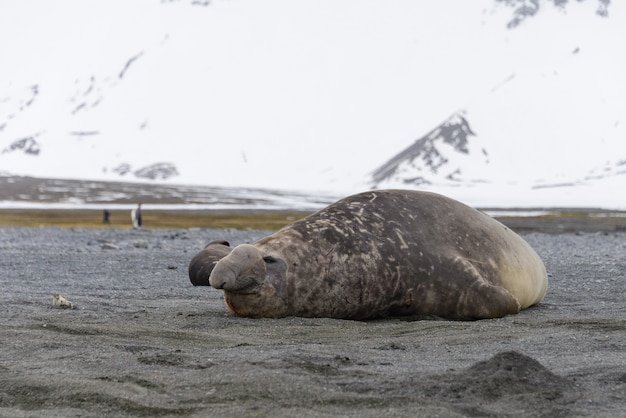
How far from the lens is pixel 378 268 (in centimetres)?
797

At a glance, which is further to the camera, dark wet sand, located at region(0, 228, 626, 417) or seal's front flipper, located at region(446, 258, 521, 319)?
seal's front flipper, located at region(446, 258, 521, 319)

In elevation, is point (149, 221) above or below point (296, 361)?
below

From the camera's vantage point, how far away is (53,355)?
5773 millimetres

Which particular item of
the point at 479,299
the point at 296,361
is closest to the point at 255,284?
the point at 479,299

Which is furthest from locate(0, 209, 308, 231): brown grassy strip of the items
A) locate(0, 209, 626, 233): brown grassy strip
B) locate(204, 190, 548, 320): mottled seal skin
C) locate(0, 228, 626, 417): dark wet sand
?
locate(0, 228, 626, 417): dark wet sand

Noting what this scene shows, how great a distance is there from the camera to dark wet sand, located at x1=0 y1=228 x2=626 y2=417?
4.49 m

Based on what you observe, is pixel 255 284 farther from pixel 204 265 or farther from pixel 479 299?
pixel 479 299

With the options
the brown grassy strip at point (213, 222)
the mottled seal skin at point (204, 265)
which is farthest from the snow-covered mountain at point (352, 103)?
the mottled seal skin at point (204, 265)

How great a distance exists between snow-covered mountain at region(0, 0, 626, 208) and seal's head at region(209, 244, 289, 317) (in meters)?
97.2

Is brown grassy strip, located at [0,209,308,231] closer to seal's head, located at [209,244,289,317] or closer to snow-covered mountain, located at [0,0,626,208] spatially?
seal's head, located at [209,244,289,317]

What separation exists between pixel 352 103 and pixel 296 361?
150 m

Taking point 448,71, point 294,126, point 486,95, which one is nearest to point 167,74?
point 294,126

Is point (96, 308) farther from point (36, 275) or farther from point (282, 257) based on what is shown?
point (36, 275)

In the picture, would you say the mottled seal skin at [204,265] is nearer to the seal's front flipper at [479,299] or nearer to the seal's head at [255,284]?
the seal's head at [255,284]
